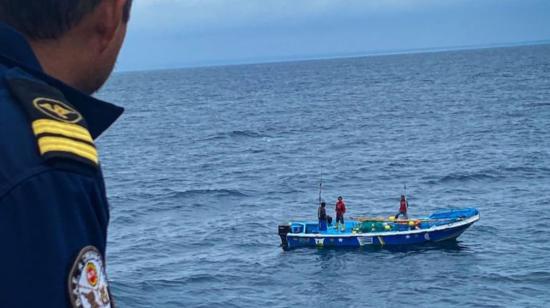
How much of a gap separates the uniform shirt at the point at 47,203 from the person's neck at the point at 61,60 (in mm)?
151

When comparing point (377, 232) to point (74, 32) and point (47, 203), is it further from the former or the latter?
point (47, 203)

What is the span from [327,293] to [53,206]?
22954 millimetres

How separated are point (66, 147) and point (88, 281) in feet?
0.84

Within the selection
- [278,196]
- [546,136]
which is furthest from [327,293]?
[546,136]

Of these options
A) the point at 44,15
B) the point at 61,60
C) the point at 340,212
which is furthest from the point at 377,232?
the point at 44,15

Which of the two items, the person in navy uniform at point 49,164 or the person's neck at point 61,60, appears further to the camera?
the person's neck at point 61,60

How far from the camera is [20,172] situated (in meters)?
1.32

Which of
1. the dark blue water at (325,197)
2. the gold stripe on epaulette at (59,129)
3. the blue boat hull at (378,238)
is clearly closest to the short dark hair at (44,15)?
the gold stripe on epaulette at (59,129)

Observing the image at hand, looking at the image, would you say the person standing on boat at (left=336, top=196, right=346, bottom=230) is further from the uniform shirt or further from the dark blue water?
the uniform shirt

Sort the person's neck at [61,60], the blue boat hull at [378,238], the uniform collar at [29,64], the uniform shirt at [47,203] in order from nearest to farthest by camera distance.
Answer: the uniform shirt at [47,203]
the uniform collar at [29,64]
the person's neck at [61,60]
the blue boat hull at [378,238]

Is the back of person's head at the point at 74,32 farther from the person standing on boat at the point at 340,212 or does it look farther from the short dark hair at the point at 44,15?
the person standing on boat at the point at 340,212

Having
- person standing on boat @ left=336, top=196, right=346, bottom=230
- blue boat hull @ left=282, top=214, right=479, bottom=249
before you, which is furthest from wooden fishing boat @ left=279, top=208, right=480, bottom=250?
person standing on boat @ left=336, top=196, right=346, bottom=230

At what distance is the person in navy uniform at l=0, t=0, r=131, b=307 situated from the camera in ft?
4.28

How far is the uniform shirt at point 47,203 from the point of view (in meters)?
1.30
